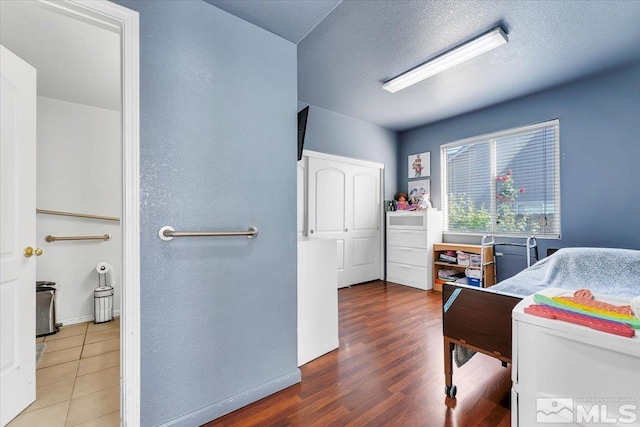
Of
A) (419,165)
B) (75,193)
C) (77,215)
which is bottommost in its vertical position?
(77,215)

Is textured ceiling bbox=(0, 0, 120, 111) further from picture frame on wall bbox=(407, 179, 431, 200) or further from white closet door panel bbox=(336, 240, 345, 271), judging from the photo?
picture frame on wall bbox=(407, 179, 431, 200)

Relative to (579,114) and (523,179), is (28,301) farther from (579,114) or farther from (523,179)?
(579,114)

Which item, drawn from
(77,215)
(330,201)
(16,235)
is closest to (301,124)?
(16,235)

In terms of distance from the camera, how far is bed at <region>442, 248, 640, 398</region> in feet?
4.60

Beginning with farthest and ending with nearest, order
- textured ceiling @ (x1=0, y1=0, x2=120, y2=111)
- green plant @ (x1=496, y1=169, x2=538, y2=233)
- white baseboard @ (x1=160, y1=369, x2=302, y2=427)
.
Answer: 1. green plant @ (x1=496, y1=169, x2=538, y2=233)
2. textured ceiling @ (x1=0, y1=0, x2=120, y2=111)
3. white baseboard @ (x1=160, y1=369, x2=302, y2=427)

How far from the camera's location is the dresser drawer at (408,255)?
404cm

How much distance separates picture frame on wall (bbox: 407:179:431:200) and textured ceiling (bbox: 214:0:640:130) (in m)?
1.35

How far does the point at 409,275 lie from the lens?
424cm

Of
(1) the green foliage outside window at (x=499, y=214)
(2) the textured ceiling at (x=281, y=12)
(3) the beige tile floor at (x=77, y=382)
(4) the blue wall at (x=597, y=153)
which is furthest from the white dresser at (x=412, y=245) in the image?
(3) the beige tile floor at (x=77, y=382)

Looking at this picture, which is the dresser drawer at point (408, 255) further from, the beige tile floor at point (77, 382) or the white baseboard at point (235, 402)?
the beige tile floor at point (77, 382)

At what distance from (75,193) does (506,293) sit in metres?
3.95

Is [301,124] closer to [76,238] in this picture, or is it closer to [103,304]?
[76,238]

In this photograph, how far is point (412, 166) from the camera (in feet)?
15.5

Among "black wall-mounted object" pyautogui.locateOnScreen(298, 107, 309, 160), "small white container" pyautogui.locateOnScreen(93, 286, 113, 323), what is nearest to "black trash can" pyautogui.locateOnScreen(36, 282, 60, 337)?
"small white container" pyautogui.locateOnScreen(93, 286, 113, 323)
